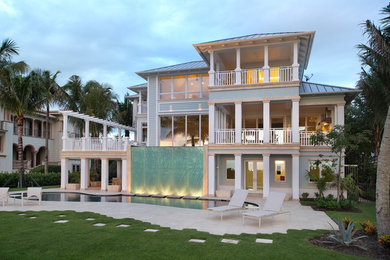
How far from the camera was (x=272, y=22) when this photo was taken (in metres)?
152

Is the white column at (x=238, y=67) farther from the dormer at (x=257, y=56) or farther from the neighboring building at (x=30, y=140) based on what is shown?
the neighboring building at (x=30, y=140)

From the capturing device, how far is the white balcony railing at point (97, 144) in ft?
66.7

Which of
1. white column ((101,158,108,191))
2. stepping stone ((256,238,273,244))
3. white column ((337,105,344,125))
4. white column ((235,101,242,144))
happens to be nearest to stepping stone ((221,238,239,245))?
stepping stone ((256,238,273,244))

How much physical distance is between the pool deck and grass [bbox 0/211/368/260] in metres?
0.75

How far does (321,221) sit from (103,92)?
23.6 meters

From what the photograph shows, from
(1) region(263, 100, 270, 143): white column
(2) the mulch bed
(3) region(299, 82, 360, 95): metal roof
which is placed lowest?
(2) the mulch bed

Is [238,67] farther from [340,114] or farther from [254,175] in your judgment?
[254,175]

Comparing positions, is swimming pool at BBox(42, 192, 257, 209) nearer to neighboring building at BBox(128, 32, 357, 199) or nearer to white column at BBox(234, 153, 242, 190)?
white column at BBox(234, 153, 242, 190)

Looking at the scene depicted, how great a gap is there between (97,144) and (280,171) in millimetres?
12300

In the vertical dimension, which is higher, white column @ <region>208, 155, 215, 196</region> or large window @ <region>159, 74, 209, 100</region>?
large window @ <region>159, 74, 209, 100</region>

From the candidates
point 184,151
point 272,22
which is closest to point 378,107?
point 184,151

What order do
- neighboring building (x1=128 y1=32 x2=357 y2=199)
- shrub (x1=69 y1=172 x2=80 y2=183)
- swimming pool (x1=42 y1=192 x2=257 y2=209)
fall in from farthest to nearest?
shrub (x1=69 y1=172 x2=80 y2=183) < neighboring building (x1=128 y1=32 x2=357 y2=199) < swimming pool (x1=42 y1=192 x2=257 y2=209)

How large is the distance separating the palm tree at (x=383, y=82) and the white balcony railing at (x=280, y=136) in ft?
17.2

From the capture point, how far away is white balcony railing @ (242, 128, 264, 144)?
1759 cm
